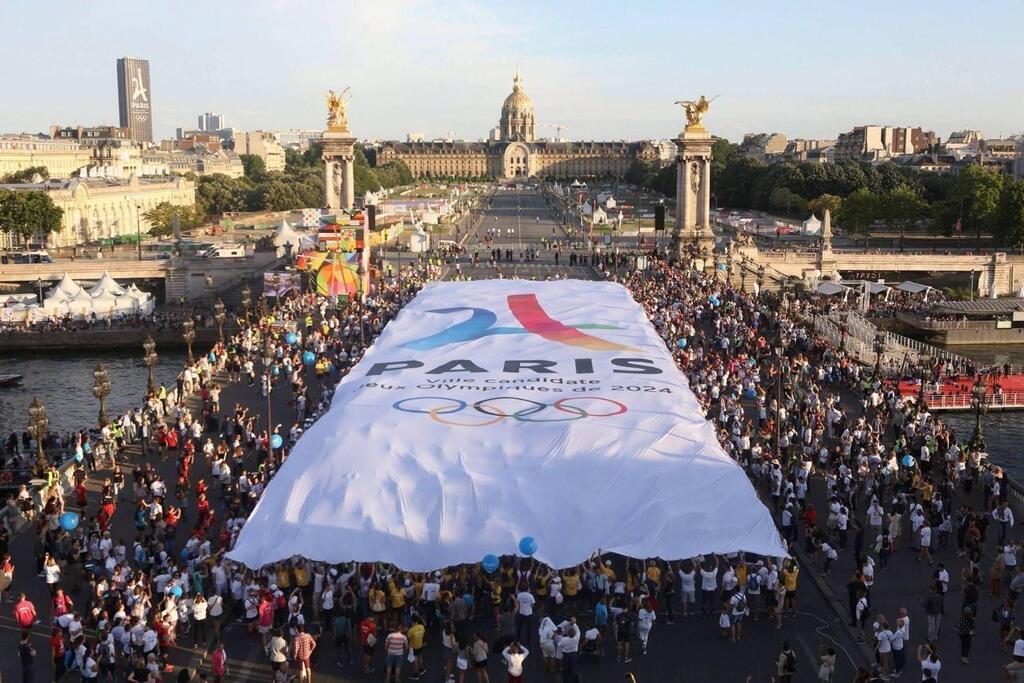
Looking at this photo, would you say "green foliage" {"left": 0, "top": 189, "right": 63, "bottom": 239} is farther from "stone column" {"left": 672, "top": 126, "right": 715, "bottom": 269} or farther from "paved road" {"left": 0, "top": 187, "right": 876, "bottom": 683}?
"paved road" {"left": 0, "top": 187, "right": 876, "bottom": 683}

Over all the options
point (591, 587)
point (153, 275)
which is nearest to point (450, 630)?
point (591, 587)

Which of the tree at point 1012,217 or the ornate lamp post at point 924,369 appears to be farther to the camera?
the tree at point 1012,217

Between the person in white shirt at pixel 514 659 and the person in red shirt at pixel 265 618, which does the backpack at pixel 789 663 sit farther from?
the person in red shirt at pixel 265 618

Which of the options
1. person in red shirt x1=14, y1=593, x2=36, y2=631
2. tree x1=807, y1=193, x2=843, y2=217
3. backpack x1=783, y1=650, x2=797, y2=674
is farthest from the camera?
tree x1=807, y1=193, x2=843, y2=217

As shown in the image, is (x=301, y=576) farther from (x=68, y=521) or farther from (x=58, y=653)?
(x=68, y=521)

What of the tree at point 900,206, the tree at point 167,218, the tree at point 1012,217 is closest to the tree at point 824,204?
the tree at point 900,206

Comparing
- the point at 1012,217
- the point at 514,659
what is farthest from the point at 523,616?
the point at 1012,217

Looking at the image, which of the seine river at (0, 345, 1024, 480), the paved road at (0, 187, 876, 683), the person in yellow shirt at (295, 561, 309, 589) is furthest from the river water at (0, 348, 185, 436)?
the person in yellow shirt at (295, 561, 309, 589)
